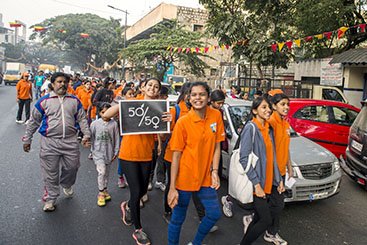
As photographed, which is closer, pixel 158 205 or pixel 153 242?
pixel 153 242

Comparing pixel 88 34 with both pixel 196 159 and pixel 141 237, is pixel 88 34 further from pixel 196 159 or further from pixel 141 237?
pixel 196 159

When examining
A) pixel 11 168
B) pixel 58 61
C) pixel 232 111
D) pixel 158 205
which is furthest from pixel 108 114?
pixel 58 61

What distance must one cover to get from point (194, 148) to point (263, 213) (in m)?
0.90

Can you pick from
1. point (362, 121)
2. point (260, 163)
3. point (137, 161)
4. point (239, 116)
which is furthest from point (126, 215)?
point (362, 121)

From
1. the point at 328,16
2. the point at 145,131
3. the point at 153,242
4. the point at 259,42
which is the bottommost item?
the point at 153,242

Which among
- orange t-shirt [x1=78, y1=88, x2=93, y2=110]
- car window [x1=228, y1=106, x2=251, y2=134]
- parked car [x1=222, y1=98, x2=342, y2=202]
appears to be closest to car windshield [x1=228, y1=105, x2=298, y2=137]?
car window [x1=228, y1=106, x2=251, y2=134]

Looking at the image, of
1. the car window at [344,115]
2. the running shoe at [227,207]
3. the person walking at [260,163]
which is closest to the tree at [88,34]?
the car window at [344,115]

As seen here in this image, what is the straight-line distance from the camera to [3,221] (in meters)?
3.99

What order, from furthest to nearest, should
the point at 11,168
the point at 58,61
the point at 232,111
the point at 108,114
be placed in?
1. the point at 58,61
2. the point at 11,168
3. the point at 232,111
4. the point at 108,114

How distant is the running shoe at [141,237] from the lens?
138 inches

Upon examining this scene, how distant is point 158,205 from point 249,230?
1.80 meters

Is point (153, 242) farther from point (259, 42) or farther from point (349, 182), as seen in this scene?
point (259, 42)

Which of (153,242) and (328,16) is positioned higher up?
(328,16)

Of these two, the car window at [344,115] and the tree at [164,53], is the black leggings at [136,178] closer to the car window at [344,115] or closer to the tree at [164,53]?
the car window at [344,115]
